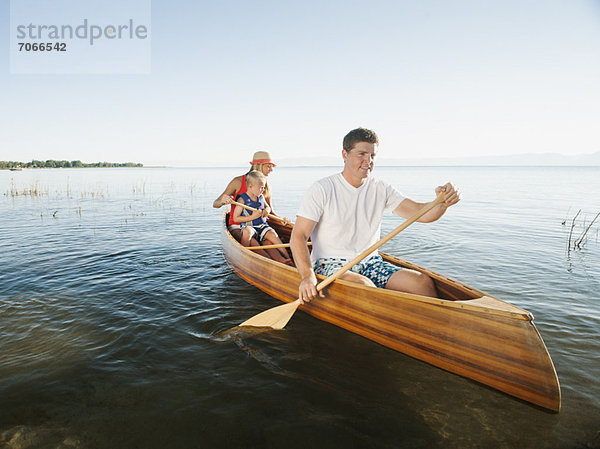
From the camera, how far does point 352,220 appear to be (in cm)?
317

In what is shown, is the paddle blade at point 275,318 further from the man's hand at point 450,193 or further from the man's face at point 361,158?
the man's hand at point 450,193

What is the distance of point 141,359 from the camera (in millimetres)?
3078

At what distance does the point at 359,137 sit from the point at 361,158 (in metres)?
0.18

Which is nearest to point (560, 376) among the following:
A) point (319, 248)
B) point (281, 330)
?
point (319, 248)

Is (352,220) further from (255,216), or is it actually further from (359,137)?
(255,216)

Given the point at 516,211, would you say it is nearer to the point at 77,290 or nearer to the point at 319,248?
the point at 319,248

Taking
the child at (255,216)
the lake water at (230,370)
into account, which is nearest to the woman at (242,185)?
the child at (255,216)

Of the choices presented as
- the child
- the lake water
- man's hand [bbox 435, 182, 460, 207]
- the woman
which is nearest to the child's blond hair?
the child

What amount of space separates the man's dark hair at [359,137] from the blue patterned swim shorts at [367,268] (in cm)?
105

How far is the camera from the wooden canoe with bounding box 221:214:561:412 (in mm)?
2205

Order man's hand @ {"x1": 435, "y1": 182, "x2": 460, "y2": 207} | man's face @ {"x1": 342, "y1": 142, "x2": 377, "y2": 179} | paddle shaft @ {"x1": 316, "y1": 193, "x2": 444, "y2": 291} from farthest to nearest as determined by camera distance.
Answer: man's face @ {"x1": 342, "y1": 142, "x2": 377, "y2": 179}
paddle shaft @ {"x1": 316, "y1": 193, "x2": 444, "y2": 291}
man's hand @ {"x1": 435, "y1": 182, "x2": 460, "y2": 207}

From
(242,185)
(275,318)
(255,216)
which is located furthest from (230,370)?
(242,185)

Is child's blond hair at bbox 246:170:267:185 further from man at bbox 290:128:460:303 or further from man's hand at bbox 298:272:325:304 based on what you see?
man's hand at bbox 298:272:325:304

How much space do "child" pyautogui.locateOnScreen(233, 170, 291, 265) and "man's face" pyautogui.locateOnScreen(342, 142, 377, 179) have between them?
104 inches
